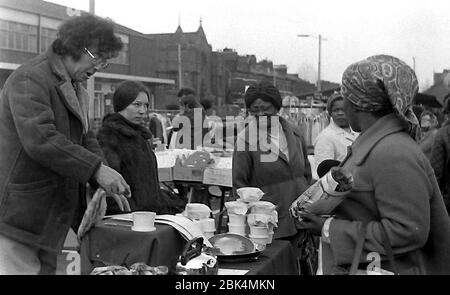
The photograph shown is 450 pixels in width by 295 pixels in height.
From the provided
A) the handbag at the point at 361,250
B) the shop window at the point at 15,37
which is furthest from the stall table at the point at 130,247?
the shop window at the point at 15,37

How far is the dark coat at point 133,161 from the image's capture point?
2.78 metres

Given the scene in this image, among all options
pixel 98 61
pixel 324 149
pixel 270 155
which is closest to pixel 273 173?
pixel 270 155

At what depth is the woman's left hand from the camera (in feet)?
5.45

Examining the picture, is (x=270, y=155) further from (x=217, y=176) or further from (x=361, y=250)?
(x=217, y=176)

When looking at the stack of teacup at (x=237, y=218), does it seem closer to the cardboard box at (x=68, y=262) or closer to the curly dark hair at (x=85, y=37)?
the cardboard box at (x=68, y=262)

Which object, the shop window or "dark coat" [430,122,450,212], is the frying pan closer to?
the shop window

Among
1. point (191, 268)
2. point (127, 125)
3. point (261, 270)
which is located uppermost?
point (127, 125)

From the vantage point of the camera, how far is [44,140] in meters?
1.91

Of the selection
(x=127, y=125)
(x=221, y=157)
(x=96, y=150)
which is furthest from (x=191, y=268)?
(x=221, y=157)

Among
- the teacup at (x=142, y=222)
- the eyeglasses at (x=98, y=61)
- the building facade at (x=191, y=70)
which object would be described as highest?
the building facade at (x=191, y=70)
